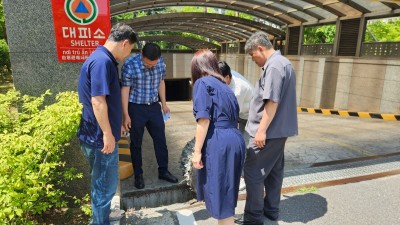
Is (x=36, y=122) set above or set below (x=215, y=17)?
below

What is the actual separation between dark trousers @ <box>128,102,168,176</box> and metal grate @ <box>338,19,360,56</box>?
1078 centimetres

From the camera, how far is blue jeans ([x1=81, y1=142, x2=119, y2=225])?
2.30m

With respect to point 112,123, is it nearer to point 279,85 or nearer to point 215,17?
point 279,85

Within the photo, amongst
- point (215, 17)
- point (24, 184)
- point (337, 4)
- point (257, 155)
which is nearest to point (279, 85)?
point (257, 155)

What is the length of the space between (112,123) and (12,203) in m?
0.88

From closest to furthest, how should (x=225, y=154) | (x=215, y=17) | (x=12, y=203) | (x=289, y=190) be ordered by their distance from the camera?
(x=12, y=203) < (x=225, y=154) < (x=289, y=190) < (x=215, y=17)

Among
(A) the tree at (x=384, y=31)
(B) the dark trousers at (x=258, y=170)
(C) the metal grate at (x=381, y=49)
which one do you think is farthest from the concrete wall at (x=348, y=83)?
(B) the dark trousers at (x=258, y=170)

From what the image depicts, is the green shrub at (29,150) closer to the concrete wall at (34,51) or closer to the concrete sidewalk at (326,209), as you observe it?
the concrete wall at (34,51)

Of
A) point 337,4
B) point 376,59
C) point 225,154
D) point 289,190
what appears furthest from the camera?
point 337,4

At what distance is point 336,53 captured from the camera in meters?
11.9

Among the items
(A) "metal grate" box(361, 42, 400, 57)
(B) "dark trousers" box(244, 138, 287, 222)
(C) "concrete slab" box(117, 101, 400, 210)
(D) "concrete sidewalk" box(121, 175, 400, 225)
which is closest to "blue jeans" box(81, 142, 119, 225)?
(D) "concrete sidewalk" box(121, 175, 400, 225)

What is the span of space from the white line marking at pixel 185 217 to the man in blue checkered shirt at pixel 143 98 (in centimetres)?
72

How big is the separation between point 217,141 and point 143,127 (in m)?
1.41

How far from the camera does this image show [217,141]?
2086 mm
